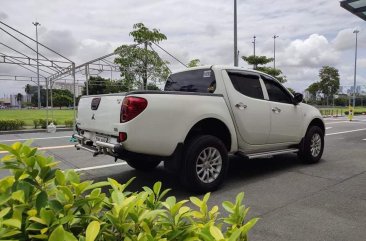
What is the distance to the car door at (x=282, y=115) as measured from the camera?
6.22m

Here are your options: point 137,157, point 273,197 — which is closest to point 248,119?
point 273,197

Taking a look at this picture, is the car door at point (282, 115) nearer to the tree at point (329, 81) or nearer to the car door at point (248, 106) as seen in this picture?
the car door at point (248, 106)

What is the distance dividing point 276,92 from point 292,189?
2009 mm

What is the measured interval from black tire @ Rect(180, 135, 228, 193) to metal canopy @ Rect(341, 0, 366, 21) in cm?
934

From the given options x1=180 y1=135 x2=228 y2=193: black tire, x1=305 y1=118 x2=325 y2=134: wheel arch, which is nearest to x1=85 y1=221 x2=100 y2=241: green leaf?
x1=180 y1=135 x2=228 y2=193: black tire

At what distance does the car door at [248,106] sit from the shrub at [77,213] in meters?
4.05

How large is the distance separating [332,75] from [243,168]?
63665 mm

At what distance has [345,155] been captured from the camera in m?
8.36

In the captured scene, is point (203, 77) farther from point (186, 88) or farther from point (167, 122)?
point (167, 122)

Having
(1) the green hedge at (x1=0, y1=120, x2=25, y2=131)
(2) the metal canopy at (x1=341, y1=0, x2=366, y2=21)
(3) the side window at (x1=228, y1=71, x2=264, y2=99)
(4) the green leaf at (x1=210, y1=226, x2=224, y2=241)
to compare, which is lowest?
(1) the green hedge at (x1=0, y1=120, x2=25, y2=131)

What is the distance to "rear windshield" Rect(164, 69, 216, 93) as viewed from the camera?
5664mm

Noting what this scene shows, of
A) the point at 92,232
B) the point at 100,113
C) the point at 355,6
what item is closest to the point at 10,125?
the point at 100,113

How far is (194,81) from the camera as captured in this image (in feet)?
19.6

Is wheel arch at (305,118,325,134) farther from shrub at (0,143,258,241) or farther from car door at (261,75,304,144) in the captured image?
shrub at (0,143,258,241)
